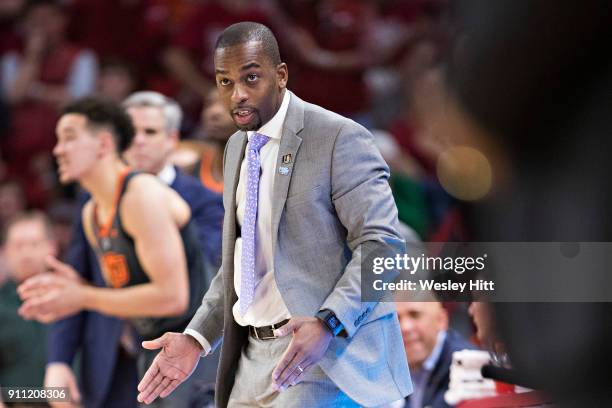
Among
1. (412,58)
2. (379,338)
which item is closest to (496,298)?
(379,338)

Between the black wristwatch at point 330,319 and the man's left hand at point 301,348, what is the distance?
0.01 meters

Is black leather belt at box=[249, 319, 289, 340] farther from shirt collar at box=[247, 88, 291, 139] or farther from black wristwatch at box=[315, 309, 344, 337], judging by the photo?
shirt collar at box=[247, 88, 291, 139]

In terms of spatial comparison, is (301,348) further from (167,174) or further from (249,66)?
(167,174)

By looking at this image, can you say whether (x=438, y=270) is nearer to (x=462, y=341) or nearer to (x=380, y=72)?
(x=462, y=341)

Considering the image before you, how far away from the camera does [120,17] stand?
8.98 metres

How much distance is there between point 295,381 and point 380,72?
6.09 meters

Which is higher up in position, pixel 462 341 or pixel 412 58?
pixel 412 58

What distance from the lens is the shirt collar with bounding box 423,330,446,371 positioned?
4.68 meters

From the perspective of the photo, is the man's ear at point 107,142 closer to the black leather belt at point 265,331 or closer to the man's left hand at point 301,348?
the black leather belt at point 265,331

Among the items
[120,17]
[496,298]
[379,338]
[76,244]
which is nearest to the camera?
[496,298]

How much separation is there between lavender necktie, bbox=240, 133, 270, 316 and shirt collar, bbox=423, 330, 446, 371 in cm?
190

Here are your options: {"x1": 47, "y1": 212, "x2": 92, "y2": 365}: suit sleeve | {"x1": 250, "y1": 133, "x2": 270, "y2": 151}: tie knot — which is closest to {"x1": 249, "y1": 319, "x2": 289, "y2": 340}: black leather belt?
{"x1": 250, "y1": 133, "x2": 270, "y2": 151}: tie knot

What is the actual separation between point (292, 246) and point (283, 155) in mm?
254

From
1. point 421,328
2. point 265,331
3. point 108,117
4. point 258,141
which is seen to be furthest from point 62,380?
point 258,141
